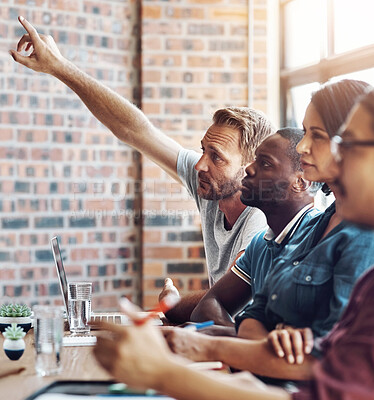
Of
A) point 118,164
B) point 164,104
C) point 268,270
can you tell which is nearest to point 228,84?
point 164,104

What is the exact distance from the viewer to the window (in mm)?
2785

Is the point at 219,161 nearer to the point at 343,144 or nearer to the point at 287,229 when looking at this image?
the point at 287,229

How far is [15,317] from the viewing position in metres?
1.79

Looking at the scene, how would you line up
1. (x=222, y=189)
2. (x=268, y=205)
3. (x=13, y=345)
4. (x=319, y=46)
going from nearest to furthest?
(x=13, y=345) → (x=268, y=205) → (x=222, y=189) → (x=319, y=46)

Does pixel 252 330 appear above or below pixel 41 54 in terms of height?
below

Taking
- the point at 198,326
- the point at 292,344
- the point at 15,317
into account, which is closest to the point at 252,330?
the point at 198,326

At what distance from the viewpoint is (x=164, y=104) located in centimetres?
332

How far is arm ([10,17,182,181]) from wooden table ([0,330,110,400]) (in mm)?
1302

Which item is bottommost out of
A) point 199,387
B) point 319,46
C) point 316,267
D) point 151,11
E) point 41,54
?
point 199,387

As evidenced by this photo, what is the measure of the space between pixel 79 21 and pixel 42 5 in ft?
0.68

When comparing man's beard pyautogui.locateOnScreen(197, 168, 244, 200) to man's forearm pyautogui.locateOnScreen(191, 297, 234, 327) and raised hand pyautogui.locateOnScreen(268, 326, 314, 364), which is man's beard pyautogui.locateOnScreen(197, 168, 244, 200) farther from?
raised hand pyautogui.locateOnScreen(268, 326, 314, 364)

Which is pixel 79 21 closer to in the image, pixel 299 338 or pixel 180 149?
pixel 180 149

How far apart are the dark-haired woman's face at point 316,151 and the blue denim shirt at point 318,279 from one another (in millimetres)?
97

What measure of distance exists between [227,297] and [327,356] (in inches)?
46.0
